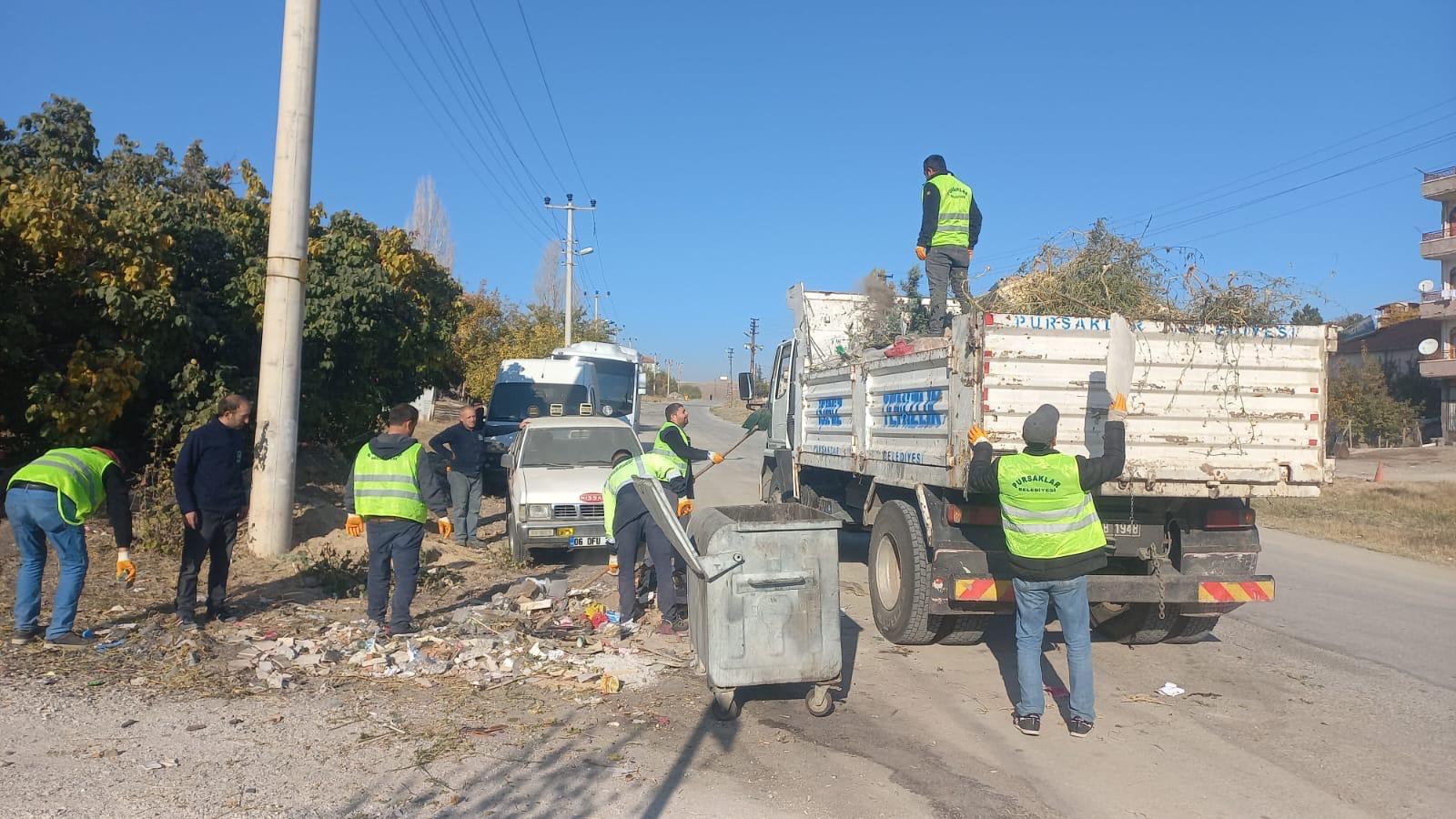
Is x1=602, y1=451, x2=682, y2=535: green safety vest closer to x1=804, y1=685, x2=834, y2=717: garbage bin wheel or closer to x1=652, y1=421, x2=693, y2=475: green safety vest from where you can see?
x1=652, y1=421, x2=693, y2=475: green safety vest

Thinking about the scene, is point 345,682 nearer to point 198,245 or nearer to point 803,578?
→ point 803,578

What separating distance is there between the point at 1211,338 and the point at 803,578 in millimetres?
3140

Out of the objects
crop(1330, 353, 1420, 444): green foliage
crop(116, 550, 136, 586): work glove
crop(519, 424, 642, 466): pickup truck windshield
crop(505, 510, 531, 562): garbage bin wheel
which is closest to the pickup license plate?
crop(519, 424, 642, 466): pickup truck windshield

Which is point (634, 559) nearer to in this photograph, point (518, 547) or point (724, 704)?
point (724, 704)

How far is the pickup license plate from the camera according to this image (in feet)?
21.3

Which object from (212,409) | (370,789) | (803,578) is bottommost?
(370,789)

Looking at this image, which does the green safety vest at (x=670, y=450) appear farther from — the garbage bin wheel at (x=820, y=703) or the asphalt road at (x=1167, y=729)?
the garbage bin wheel at (x=820, y=703)

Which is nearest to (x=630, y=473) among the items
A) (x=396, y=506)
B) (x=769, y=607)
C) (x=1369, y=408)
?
(x=396, y=506)

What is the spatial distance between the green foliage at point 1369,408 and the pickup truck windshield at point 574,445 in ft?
96.5

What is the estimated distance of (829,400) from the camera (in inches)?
361

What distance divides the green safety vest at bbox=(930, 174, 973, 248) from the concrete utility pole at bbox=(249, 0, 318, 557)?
19.1ft

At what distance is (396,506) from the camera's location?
6.67 m

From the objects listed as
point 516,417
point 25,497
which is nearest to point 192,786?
point 25,497

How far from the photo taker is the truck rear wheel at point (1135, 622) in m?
7.02
